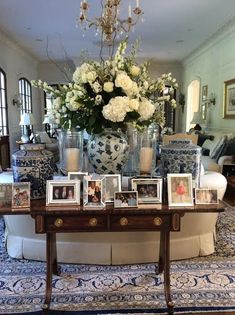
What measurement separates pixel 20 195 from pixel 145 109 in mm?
977

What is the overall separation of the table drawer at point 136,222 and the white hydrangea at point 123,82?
0.80m

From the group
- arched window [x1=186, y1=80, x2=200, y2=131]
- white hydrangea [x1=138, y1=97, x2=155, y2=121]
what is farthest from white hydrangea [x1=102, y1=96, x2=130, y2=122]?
arched window [x1=186, y1=80, x2=200, y2=131]

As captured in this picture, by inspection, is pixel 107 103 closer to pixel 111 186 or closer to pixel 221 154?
pixel 111 186

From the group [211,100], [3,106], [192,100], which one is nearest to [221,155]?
[211,100]

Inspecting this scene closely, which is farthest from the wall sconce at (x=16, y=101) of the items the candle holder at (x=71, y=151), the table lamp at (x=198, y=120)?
the candle holder at (x=71, y=151)

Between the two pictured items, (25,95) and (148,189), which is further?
(25,95)

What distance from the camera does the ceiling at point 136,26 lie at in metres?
5.11

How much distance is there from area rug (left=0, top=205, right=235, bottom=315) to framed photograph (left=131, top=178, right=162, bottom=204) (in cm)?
76

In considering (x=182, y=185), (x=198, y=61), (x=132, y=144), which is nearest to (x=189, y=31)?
(x=198, y=61)

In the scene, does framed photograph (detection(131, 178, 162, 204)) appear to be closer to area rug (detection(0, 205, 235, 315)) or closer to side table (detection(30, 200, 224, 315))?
side table (detection(30, 200, 224, 315))

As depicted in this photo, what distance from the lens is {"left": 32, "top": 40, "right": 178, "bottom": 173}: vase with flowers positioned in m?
1.98

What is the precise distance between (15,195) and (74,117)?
26.2 inches

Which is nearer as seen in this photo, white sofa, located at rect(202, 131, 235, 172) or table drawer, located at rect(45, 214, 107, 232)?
table drawer, located at rect(45, 214, 107, 232)

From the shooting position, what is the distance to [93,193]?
5.73ft
